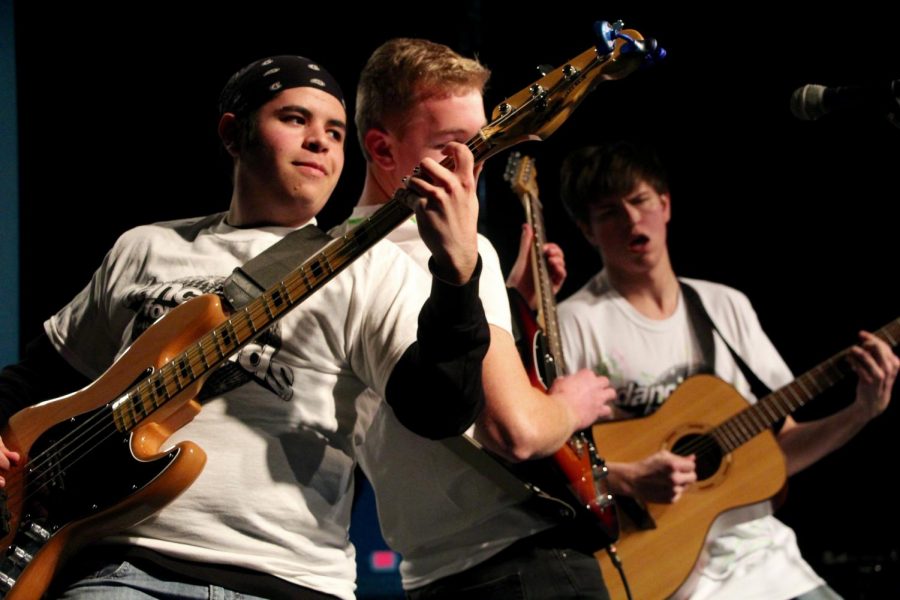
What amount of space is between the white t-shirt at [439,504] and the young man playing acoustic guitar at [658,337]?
1053 mm

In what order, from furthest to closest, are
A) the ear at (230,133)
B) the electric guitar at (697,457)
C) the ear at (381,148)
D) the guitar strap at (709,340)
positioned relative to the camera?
the guitar strap at (709,340) → the electric guitar at (697,457) → the ear at (381,148) → the ear at (230,133)

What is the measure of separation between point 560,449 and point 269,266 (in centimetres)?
91

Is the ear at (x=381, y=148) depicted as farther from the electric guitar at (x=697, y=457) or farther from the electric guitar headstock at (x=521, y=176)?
the electric guitar at (x=697, y=457)

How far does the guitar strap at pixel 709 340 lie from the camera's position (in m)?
3.50

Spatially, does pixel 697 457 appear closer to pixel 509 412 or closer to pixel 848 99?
pixel 509 412

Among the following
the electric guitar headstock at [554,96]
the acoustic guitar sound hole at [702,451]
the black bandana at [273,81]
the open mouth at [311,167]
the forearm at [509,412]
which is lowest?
the acoustic guitar sound hole at [702,451]

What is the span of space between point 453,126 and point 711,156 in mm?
2825

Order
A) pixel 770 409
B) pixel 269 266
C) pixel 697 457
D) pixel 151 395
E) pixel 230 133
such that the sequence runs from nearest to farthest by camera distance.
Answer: pixel 151 395, pixel 269 266, pixel 230 133, pixel 697 457, pixel 770 409

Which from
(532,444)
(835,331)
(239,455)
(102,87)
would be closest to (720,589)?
(532,444)

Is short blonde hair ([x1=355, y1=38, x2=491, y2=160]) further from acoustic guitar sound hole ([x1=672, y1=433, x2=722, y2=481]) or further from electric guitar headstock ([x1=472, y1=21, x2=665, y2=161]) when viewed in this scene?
acoustic guitar sound hole ([x1=672, y1=433, x2=722, y2=481])

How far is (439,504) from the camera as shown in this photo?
7.40ft

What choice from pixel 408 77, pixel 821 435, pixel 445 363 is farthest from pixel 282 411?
pixel 821 435

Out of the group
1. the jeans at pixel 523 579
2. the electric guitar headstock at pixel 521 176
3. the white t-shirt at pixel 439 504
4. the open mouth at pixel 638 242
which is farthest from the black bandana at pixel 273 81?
the open mouth at pixel 638 242

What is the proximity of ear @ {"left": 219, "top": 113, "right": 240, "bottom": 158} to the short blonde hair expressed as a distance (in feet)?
1.31
